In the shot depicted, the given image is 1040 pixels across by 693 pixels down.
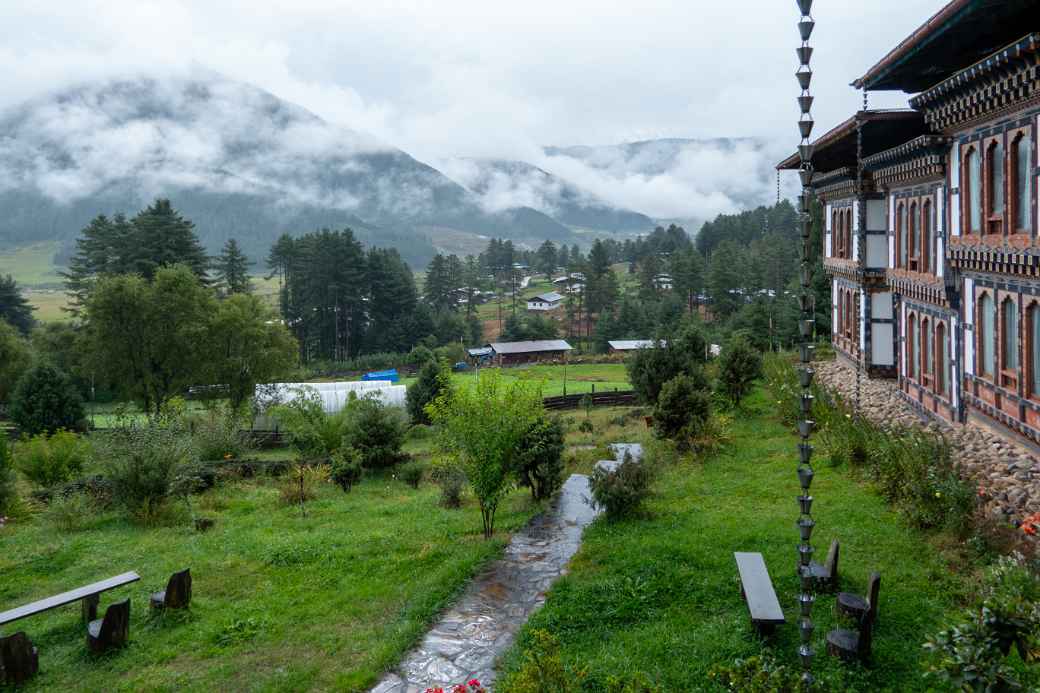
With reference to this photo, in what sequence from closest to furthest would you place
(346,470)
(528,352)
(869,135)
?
(869,135)
(346,470)
(528,352)

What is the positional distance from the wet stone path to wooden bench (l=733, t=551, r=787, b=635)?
10.0 feet

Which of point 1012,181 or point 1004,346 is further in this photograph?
point 1004,346

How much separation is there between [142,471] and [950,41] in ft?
67.3

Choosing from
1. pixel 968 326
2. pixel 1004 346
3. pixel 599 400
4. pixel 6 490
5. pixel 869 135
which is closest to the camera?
pixel 1004 346

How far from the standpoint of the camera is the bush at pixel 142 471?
18.5m

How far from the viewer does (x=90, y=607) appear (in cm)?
1155

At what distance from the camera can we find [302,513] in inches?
767

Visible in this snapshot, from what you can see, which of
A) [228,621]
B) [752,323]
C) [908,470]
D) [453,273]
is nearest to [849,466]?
[908,470]

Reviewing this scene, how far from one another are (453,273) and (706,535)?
9794 centimetres

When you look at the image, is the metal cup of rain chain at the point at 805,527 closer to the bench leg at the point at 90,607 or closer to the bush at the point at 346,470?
the bench leg at the point at 90,607

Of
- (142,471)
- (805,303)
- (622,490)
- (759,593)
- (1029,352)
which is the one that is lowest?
(759,593)

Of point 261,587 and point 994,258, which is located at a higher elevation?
point 994,258

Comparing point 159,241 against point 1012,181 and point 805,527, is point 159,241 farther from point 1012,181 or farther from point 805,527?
point 805,527

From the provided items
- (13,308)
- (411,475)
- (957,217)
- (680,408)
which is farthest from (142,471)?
(13,308)
